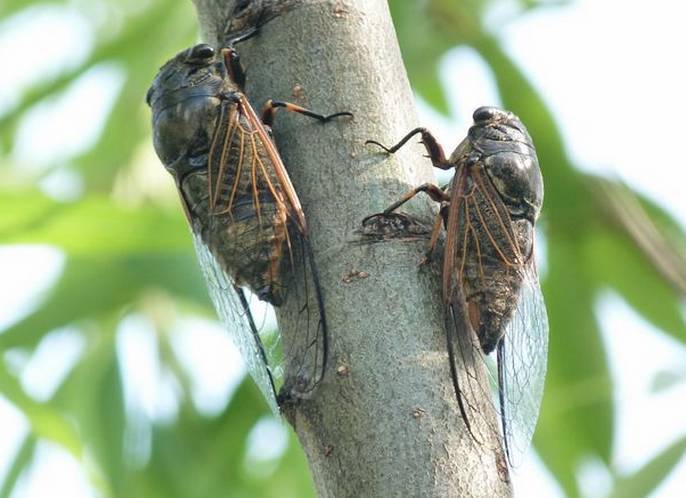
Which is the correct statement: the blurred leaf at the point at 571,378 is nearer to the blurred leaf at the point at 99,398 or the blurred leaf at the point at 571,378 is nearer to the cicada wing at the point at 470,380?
the blurred leaf at the point at 99,398

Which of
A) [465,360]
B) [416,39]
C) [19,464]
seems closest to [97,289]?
[19,464]

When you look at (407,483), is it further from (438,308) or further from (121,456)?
(121,456)

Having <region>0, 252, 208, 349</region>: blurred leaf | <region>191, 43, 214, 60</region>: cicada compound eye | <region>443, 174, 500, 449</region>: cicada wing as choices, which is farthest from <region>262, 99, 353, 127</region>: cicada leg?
<region>0, 252, 208, 349</region>: blurred leaf

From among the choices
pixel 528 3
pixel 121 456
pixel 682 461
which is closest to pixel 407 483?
pixel 682 461

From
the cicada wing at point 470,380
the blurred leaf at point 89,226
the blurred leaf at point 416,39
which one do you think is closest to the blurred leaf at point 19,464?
the blurred leaf at point 89,226

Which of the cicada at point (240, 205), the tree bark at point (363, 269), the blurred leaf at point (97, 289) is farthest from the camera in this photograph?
the blurred leaf at point (97, 289)

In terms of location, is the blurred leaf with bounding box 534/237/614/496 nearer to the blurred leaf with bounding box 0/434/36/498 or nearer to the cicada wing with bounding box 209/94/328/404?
the blurred leaf with bounding box 0/434/36/498
